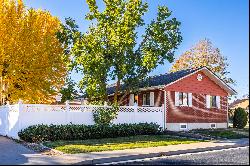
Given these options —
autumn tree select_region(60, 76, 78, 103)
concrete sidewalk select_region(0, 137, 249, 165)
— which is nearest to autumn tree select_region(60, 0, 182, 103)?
autumn tree select_region(60, 76, 78, 103)

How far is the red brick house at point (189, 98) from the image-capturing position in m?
29.4

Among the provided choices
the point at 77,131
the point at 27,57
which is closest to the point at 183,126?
the point at 77,131

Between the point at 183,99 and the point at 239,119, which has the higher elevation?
the point at 183,99

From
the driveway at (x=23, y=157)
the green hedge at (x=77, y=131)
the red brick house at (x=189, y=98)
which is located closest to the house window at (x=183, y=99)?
the red brick house at (x=189, y=98)

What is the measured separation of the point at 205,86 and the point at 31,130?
16.9 meters

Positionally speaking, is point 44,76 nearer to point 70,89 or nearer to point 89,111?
point 70,89

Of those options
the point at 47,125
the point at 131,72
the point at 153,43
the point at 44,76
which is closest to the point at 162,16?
the point at 153,43

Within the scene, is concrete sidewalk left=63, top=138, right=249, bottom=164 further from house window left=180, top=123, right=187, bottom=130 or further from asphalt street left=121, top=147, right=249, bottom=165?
house window left=180, top=123, right=187, bottom=130

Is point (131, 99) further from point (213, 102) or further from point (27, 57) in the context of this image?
point (27, 57)

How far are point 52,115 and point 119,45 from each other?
7.23 meters

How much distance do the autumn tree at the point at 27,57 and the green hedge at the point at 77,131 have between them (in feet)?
24.8

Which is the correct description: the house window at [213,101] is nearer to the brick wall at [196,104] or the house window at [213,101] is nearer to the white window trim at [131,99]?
the brick wall at [196,104]

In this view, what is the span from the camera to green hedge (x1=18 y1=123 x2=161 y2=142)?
66.6 ft

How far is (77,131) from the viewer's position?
2156 centimetres
